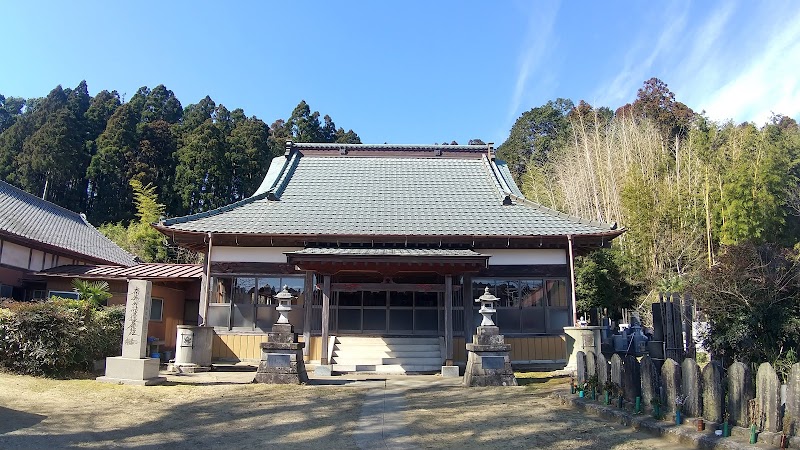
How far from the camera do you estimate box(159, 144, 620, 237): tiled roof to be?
1434 cm

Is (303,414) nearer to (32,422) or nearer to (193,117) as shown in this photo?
(32,422)

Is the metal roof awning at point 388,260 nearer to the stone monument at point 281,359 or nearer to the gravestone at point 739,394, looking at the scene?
the stone monument at point 281,359

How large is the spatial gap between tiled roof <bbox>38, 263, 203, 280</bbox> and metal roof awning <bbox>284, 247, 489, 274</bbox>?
17.3 feet

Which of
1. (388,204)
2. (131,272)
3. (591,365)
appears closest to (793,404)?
(591,365)

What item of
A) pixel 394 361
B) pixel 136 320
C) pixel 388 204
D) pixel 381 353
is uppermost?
pixel 388 204

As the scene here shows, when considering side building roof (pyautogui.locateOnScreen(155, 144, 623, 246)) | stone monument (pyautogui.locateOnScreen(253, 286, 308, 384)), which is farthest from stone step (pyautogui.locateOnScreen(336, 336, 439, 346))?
stone monument (pyautogui.locateOnScreen(253, 286, 308, 384))

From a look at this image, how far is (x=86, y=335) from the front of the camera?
37.5ft

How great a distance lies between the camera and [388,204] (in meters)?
16.3

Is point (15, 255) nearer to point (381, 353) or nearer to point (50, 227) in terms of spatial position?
point (50, 227)

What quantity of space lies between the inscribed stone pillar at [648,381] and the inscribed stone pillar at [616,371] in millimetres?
591

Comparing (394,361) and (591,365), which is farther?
(394,361)

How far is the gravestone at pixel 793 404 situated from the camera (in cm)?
521

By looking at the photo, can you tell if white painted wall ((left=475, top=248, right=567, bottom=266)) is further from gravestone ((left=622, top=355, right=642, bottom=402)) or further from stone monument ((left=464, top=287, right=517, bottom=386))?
gravestone ((left=622, top=355, right=642, bottom=402))

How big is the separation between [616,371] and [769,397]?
260 centimetres
